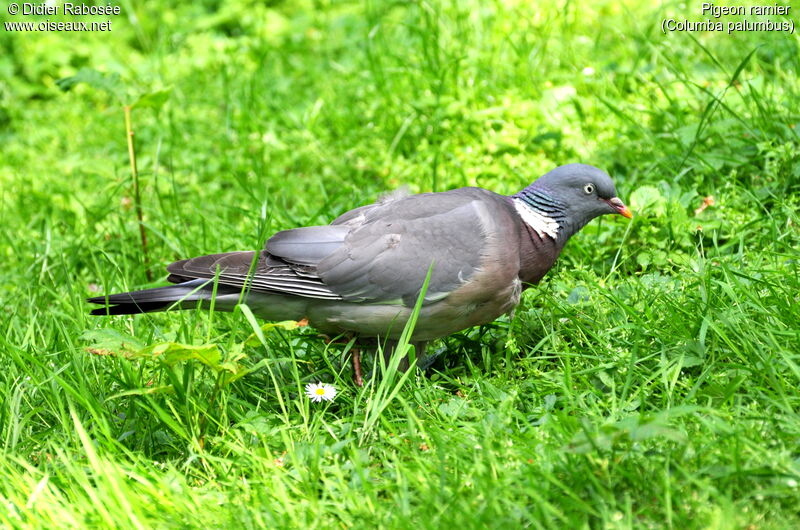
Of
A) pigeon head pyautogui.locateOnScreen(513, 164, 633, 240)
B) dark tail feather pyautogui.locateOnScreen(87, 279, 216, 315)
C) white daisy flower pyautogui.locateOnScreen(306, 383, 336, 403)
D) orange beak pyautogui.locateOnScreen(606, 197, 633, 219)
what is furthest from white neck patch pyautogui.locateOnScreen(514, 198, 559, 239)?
dark tail feather pyautogui.locateOnScreen(87, 279, 216, 315)

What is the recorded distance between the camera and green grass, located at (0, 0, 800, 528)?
Result: 2484mm

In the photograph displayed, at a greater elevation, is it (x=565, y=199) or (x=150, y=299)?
(x=565, y=199)

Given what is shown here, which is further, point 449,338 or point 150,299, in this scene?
point 449,338

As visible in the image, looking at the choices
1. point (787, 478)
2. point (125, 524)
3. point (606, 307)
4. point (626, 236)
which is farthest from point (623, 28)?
A: point (125, 524)

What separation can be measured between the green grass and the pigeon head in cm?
31

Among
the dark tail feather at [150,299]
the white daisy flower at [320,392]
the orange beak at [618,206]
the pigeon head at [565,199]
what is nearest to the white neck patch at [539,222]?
the pigeon head at [565,199]

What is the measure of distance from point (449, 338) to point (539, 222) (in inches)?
23.7

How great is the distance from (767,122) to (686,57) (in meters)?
1.19

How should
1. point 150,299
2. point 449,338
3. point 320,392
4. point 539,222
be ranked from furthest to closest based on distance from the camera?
point 449,338
point 539,222
point 150,299
point 320,392

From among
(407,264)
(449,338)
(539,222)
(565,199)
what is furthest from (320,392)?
(565,199)

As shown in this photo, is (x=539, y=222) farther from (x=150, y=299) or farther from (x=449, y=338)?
(x=150, y=299)

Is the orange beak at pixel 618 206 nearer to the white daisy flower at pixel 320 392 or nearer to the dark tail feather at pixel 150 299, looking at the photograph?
the white daisy flower at pixel 320 392

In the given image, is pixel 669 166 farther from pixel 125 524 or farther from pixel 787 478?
pixel 125 524

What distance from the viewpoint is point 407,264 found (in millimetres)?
3244
